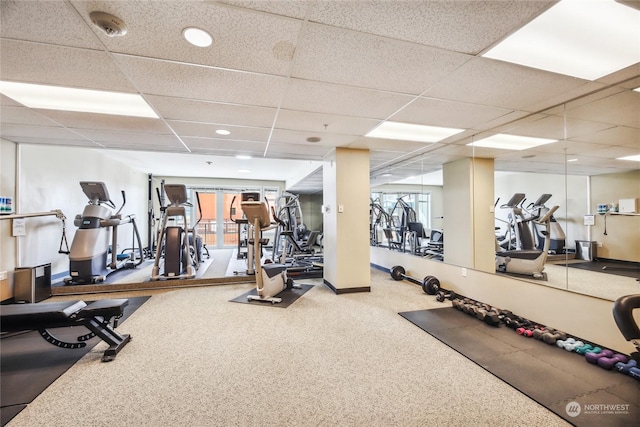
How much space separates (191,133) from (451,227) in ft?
15.2

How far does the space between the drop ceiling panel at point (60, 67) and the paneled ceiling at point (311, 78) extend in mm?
12

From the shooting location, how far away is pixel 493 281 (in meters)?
3.41

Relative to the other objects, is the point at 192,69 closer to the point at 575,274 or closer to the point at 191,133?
the point at 191,133

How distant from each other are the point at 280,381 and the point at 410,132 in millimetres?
3289

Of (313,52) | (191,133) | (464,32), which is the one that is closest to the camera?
(464,32)

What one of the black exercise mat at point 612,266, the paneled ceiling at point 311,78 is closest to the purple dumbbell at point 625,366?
the black exercise mat at point 612,266

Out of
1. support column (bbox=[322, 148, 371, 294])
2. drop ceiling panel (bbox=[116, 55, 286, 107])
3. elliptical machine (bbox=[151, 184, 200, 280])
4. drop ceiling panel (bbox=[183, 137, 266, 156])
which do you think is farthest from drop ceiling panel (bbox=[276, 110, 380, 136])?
elliptical machine (bbox=[151, 184, 200, 280])

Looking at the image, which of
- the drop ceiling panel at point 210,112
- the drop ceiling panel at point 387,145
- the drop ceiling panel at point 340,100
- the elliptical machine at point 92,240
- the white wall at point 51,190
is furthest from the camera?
the elliptical machine at point 92,240

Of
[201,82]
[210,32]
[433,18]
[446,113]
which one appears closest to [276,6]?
[210,32]

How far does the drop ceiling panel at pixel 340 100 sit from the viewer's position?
229 centimetres

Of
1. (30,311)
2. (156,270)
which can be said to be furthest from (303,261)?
(30,311)

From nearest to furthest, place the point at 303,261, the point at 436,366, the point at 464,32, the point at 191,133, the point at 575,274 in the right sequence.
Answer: the point at 464,32 → the point at 436,366 → the point at 575,274 → the point at 191,133 → the point at 303,261

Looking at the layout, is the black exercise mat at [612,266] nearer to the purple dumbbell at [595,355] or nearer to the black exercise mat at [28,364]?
the purple dumbbell at [595,355]

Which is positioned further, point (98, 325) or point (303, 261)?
point (303, 261)
